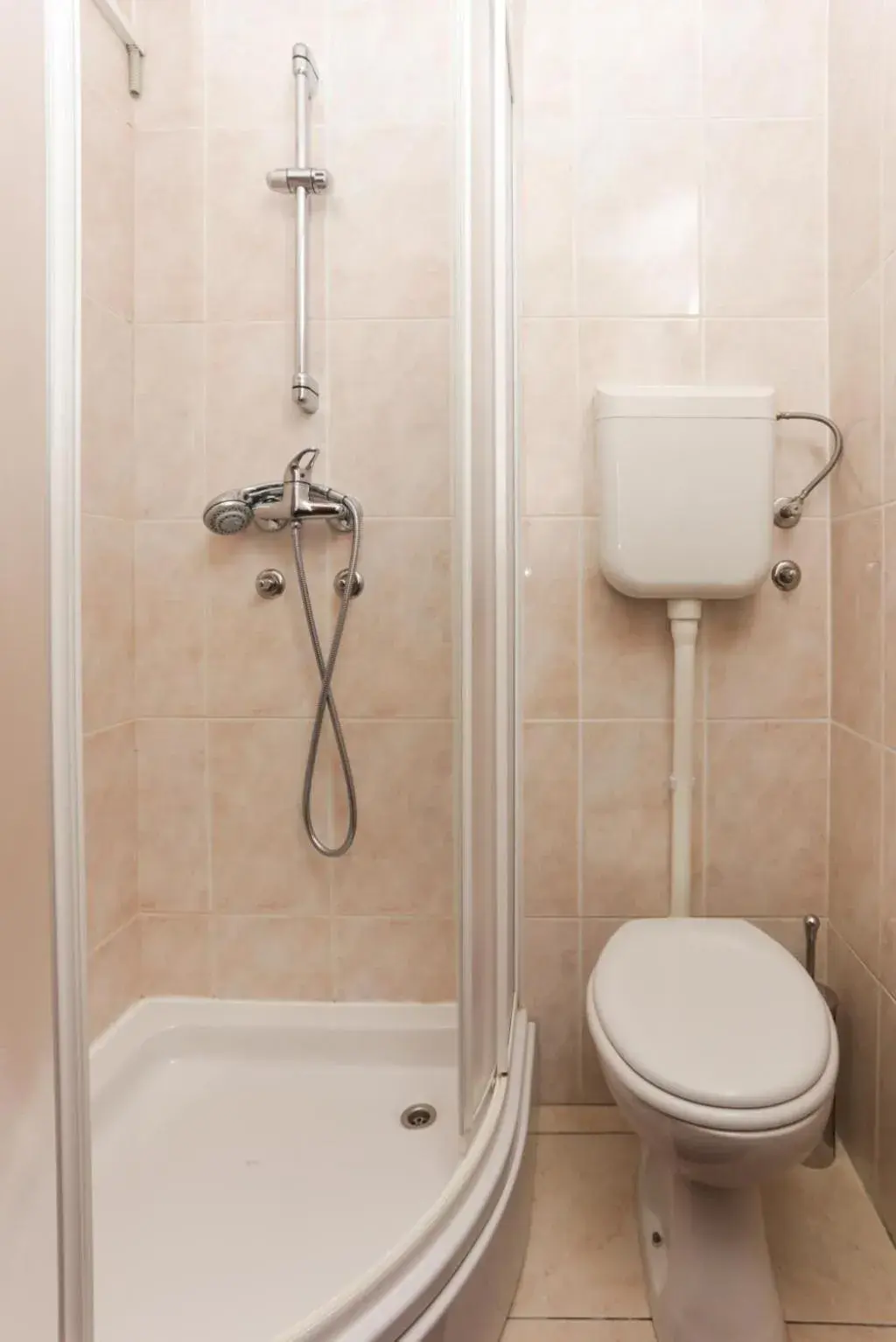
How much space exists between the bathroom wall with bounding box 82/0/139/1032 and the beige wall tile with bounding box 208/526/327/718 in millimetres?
166

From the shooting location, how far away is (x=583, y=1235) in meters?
1.16

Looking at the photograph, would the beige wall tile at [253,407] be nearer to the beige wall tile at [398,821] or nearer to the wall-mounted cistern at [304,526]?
the wall-mounted cistern at [304,526]

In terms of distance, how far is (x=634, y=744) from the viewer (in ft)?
4.75

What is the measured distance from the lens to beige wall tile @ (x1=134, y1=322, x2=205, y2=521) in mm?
1420

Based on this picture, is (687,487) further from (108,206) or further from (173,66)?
(173,66)

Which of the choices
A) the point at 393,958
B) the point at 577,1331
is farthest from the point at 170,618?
the point at 577,1331

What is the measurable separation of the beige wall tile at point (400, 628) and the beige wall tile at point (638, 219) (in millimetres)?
543

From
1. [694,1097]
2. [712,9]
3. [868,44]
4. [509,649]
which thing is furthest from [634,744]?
[712,9]

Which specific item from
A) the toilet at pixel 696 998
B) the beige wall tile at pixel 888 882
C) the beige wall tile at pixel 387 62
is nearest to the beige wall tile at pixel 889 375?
the toilet at pixel 696 998

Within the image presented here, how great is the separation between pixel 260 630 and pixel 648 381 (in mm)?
876

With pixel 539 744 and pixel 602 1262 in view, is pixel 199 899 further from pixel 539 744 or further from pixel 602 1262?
pixel 602 1262

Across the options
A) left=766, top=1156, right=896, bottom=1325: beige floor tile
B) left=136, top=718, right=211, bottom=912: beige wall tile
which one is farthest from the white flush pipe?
left=136, top=718, right=211, bottom=912: beige wall tile

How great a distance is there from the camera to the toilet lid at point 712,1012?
2.84 feet

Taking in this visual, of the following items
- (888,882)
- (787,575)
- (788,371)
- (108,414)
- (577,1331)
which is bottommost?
(577,1331)
